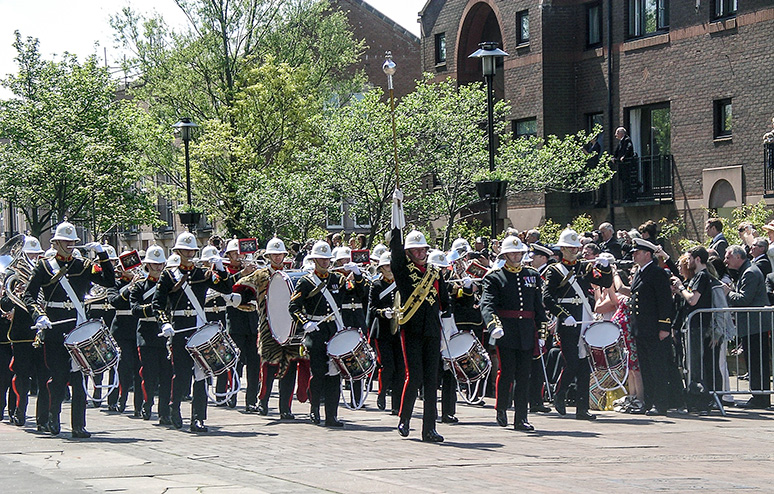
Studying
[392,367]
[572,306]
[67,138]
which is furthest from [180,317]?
[67,138]

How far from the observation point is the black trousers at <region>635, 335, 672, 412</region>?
14422 mm

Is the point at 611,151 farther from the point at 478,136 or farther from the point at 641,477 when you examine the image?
the point at 641,477

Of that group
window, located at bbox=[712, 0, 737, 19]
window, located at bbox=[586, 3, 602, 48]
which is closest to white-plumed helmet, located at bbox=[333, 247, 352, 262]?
window, located at bbox=[712, 0, 737, 19]

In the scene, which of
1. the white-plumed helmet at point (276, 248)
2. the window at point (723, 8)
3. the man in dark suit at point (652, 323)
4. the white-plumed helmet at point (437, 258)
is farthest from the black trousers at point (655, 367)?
the window at point (723, 8)

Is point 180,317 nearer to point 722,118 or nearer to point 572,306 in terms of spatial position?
point 572,306

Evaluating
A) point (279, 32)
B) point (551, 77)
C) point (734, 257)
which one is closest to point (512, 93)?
point (551, 77)

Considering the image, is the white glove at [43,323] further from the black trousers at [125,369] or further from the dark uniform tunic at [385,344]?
the dark uniform tunic at [385,344]

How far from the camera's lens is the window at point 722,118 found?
94.3 feet

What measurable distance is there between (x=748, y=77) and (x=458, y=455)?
1919 cm

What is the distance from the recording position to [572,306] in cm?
1422

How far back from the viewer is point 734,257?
15.0 meters

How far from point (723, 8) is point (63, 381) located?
20.5 metres

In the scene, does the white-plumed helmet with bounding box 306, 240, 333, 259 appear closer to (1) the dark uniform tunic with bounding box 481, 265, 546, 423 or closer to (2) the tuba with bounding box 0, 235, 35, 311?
(1) the dark uniform tunic with bounding box 481, 265, 546, 423

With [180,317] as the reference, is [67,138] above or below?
above
